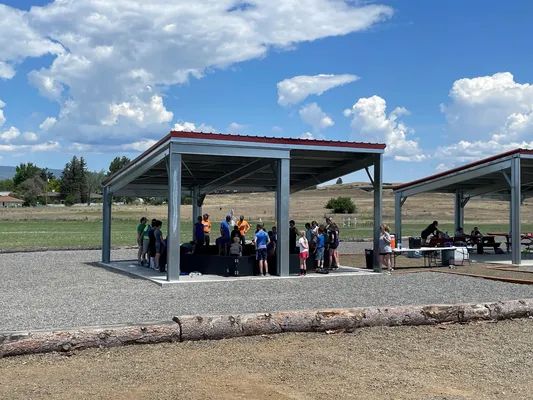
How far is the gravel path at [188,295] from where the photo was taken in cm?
948

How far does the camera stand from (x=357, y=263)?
19.9 meters

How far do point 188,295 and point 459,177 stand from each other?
1361cm

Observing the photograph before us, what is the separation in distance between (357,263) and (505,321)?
36.4ft

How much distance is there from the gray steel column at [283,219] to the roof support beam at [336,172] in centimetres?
284

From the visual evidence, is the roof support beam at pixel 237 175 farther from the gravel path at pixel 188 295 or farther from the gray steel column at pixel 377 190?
the gravel path at pixel 188 295

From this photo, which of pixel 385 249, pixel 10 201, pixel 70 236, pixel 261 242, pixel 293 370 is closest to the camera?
pixel 293 370

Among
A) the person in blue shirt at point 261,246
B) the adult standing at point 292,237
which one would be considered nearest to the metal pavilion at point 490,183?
the adult standing at point 292,237

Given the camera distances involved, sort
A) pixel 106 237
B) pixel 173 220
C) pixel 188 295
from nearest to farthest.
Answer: pixel 188 295, pixel 173 220, pixel 106 237

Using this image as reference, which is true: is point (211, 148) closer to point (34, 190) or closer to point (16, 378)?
point (16, 378)

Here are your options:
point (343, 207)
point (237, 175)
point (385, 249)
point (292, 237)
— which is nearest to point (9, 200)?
point (343, 207)

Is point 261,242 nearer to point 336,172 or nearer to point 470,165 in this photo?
point 336,172

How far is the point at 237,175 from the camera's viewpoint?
19.1m

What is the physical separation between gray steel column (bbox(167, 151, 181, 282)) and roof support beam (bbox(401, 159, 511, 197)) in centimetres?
1115

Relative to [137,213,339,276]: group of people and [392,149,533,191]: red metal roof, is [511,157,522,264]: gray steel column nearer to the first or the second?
[392,149,533,191]: red metal roof
